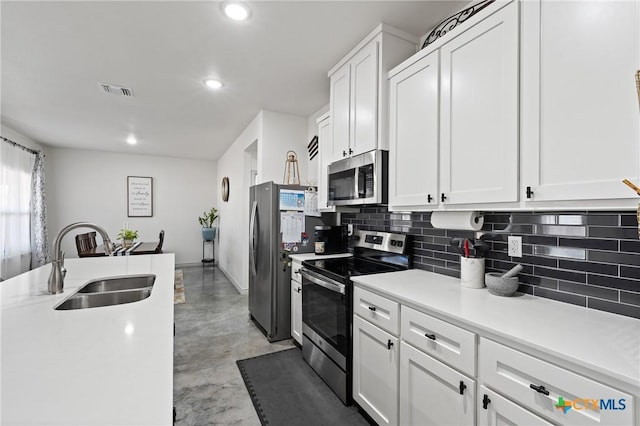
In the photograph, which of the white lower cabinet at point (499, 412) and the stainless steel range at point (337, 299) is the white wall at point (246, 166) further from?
the white lower cabinet at point (499, 412)

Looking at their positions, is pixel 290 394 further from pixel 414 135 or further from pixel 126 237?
pixel 126 237

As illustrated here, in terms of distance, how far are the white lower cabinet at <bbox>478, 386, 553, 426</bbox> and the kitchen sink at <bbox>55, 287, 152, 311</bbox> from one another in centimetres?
168

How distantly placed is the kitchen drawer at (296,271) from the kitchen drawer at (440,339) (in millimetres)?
1410

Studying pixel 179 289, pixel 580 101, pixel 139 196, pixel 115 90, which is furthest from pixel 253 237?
pixel 139 196

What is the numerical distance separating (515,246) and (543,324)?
0.57m

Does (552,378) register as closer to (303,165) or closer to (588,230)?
(588,230)

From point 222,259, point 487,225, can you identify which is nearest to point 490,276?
point 487,225

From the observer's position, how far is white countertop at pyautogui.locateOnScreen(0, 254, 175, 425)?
2.01 feet

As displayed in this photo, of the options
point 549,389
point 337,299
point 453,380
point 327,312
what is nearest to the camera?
point 549,389

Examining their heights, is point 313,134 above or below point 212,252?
above

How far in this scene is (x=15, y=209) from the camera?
4.56 metres

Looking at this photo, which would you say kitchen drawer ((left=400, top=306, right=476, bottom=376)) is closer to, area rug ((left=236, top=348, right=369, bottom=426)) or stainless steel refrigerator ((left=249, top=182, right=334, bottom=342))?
area rug ((left=236, top=348, right=369, bottom=426))

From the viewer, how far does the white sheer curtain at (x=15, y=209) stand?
4.23m

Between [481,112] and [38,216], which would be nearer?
[481,112]
